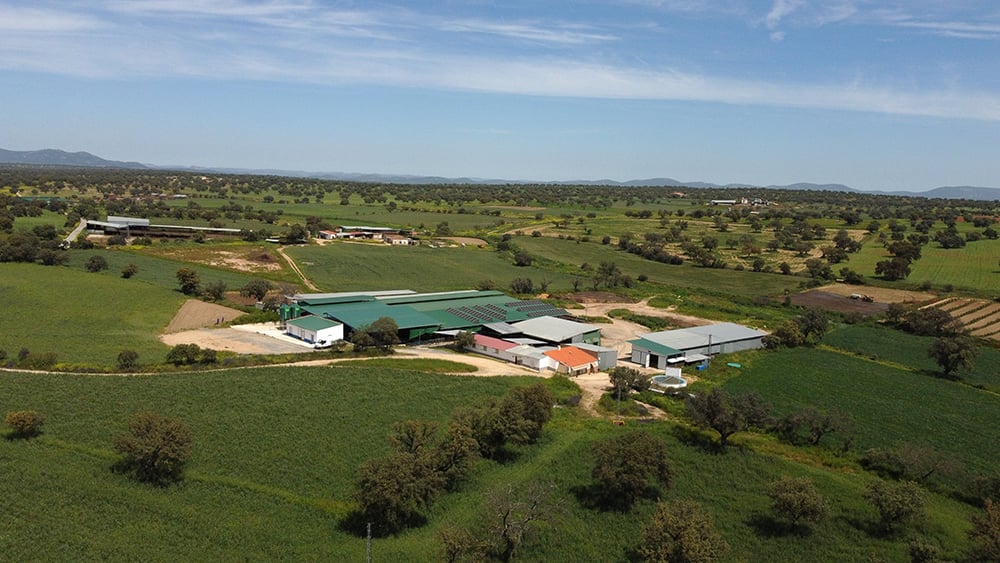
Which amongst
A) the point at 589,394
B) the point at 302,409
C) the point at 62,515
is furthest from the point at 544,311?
the point at 62,515

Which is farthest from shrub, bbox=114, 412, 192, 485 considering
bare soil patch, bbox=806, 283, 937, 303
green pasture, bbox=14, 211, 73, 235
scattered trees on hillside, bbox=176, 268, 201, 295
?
green pasture, bbox=14, 211, 73, 235

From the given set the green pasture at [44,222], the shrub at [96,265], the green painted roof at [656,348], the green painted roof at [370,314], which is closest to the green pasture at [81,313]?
the shrub at [96,265]

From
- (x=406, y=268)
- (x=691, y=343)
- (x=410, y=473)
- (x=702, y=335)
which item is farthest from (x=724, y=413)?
(x=406, y=268)

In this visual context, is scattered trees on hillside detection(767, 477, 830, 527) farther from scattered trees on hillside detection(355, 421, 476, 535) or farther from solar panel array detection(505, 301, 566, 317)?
solar panel array detection(505, 301, 566, 317)

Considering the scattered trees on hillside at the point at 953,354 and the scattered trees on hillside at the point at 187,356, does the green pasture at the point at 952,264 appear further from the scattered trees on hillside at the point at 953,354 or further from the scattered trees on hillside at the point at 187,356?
the scattered trees on hillside at the point at 187,356

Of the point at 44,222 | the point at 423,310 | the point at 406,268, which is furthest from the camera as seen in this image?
the point at 44,222

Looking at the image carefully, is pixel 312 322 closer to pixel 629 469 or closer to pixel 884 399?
pixel 629 469
